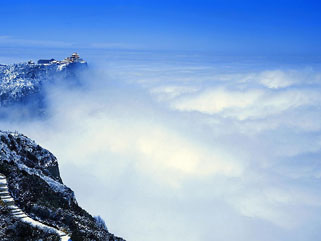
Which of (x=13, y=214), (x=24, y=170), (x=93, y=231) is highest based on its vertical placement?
(x=24, y=170)

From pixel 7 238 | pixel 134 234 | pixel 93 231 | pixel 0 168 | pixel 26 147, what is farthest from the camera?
pixel 134 234

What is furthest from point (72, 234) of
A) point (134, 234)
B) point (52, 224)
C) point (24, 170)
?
point (134, 234)

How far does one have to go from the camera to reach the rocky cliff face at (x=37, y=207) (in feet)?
92.7

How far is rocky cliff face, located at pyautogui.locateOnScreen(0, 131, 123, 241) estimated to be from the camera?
28.3 metres

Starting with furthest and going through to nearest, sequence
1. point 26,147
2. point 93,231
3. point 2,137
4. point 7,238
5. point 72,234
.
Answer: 1. point 26,147
2. point 2,137
3. point 93,231
4. point 72,234
5. point 7,238

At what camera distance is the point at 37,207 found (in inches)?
1319

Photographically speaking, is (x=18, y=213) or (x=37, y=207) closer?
(x=18, y=213)

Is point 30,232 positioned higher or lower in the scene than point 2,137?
lower

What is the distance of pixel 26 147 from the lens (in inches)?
2276

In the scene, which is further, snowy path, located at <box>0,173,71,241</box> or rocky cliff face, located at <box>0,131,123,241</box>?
snowy path, located at <box>0,173,71,241</box>

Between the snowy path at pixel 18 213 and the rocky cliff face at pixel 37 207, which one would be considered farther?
the snowy path at pixel 18 213

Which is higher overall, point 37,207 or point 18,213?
point 37,207

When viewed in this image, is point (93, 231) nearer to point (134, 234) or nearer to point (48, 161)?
point (48, 161)

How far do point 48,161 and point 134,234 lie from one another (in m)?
149
